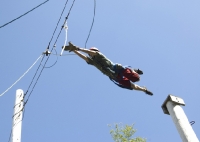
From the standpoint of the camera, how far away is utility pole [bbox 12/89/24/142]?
17.6ft

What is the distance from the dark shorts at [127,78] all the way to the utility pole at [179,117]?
5.29 feet

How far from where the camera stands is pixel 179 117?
377 centimetres

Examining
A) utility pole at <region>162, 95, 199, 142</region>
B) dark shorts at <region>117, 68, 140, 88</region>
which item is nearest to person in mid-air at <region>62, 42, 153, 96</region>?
dark shorts at <region>117, 68, 140, 88</region>

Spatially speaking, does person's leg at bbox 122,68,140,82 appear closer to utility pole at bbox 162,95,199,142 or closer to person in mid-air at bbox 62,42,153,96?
person in mid-air at bbox 62,42,153,96

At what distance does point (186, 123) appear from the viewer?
3664mm

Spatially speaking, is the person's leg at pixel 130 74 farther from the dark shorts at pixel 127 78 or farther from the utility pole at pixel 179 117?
the utility pole at pixel 179 117

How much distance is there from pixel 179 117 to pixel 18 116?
11.1 ft

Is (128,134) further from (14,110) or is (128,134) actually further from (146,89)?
(14,110)

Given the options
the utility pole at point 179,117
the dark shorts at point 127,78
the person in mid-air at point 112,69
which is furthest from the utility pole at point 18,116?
the utility pole at point 179,117

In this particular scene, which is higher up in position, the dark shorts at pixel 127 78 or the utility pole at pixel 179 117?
the dark shorts at pixel 127 78

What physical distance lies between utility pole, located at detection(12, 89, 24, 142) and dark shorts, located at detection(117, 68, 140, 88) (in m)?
2.15

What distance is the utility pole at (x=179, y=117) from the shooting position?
3.49 m

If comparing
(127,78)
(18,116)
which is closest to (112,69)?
(127,78)

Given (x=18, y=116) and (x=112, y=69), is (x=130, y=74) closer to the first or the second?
(x=112, y=69)
